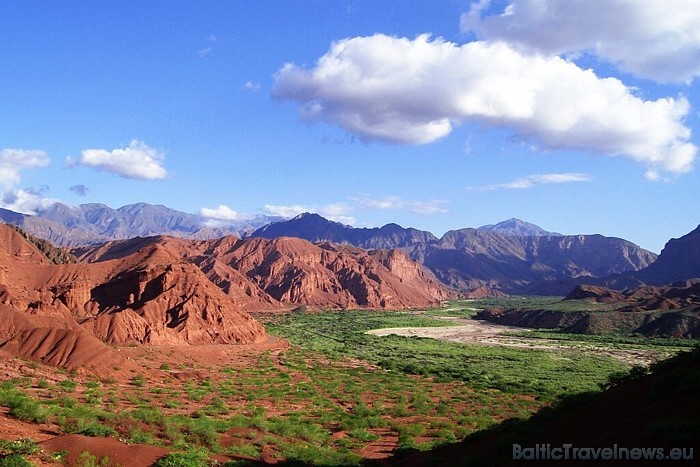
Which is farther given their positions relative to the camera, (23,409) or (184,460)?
(23,409)

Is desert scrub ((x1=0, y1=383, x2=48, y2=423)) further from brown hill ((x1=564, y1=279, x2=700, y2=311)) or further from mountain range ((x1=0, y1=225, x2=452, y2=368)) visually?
brown hill ((x1=564, y1=279, x2=700, y2=311))

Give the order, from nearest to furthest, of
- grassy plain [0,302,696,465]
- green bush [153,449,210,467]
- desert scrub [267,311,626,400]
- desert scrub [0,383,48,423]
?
green bush [153,449,210,467]
desert scrub [0,383,48,423]
grassy plain [0,302,696,465]
desert scrub [267,311,626,400]

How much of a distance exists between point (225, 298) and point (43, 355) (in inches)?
1770

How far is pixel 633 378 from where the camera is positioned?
69.0 feet

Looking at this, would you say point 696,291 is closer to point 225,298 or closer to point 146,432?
point 225,298

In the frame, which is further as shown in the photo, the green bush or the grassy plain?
the grassy plain

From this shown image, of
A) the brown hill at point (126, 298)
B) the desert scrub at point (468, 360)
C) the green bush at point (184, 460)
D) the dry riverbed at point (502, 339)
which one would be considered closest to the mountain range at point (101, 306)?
the brown hill at point (126, 298)

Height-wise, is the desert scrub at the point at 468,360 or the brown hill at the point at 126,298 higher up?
the brown hill at the point at 126,298

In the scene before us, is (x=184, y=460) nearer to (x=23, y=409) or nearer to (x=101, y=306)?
(x=23, y=409)

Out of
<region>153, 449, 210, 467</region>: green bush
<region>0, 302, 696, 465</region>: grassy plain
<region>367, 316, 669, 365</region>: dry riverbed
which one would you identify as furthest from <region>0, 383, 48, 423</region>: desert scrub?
<region>367, 316, 669, 365</region>: dry riverbed

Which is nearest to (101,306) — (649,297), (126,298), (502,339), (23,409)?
(126,298)

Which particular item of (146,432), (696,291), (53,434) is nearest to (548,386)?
(146,432)

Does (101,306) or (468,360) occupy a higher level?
(101,306)

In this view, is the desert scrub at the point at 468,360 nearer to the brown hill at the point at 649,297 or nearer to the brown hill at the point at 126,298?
the brown hill at the point at 126,298
